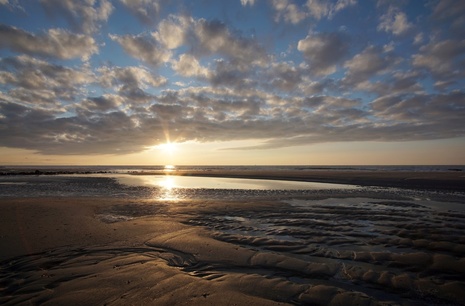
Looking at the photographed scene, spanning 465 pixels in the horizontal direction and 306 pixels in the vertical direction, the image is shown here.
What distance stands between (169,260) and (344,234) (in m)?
6.36

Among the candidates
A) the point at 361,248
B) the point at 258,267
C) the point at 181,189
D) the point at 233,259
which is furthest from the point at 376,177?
the point at 258,267

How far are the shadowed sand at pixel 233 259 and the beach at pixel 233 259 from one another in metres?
0.03

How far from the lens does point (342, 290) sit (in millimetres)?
5129

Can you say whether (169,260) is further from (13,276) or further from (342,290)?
(342,290)

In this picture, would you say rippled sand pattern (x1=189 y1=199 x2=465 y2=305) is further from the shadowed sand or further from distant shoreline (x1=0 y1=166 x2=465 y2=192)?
distant shoreline (x1=0 y1=166 x2=465 y2=192)

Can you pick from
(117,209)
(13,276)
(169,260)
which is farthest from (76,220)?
(169,260)

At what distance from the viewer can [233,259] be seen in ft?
22.9

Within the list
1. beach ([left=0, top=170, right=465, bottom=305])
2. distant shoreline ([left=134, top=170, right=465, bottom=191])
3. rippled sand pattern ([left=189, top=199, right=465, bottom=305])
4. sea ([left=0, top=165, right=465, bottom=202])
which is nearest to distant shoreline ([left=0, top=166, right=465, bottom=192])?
distant shoreline ([left=134, top=170, right=465, bottom=191])

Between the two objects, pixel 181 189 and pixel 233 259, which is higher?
pixel 181 189

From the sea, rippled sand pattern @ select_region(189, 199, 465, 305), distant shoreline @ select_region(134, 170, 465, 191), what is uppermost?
distant shoreline @ select_region(134, 170, 465, 191)

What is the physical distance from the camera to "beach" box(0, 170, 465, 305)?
4.96m

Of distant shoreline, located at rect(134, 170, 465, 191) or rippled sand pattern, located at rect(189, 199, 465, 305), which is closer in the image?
rippled sand pattern, located at rect(189, 199, 465, 305)

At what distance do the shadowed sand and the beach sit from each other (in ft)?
0.10

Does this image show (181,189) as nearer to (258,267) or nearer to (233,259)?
(233,259)
